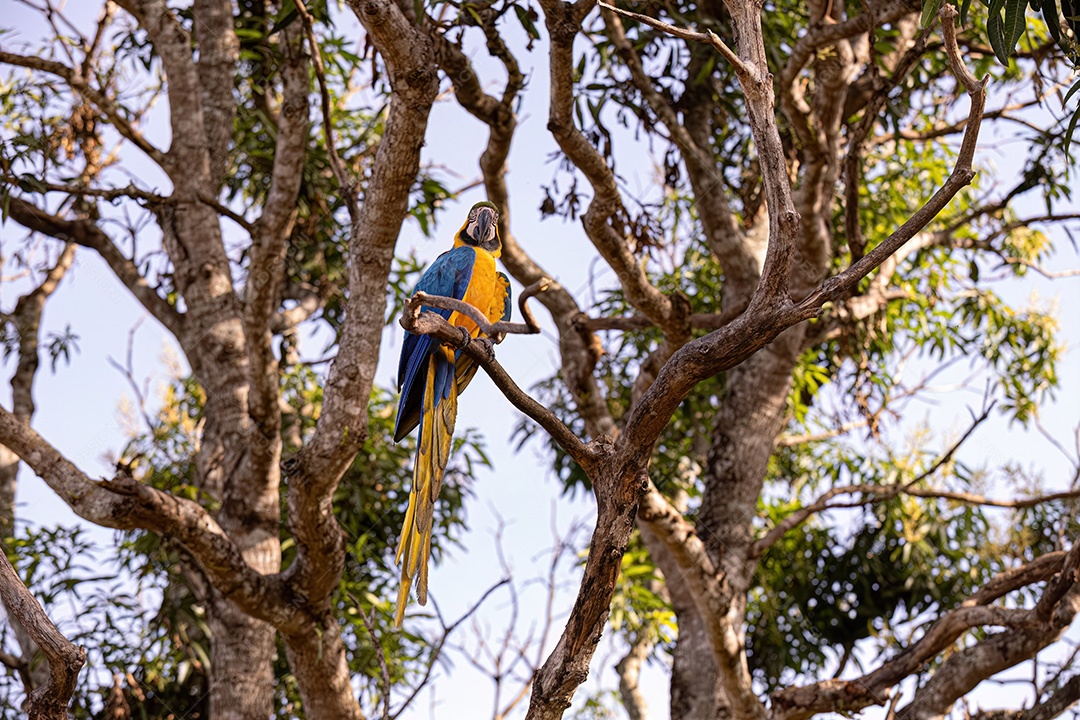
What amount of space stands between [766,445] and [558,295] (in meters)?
1.18

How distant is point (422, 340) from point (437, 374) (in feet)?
0.31

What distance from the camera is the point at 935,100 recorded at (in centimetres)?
600

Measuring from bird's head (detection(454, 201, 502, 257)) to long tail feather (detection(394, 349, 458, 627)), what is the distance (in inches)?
17.2

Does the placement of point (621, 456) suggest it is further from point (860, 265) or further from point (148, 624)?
point (148, 624)

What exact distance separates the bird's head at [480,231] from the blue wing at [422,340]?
0.26 feet

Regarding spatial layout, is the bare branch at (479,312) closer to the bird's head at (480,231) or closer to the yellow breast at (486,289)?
the yellow breast at (486,289)

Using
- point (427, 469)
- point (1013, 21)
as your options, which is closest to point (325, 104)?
point (427, 469)

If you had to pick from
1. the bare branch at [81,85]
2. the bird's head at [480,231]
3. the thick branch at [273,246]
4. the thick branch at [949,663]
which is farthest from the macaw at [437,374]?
the bare branch at [81,85]

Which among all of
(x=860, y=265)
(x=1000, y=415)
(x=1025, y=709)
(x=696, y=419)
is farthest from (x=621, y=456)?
(x=1000, y=415)

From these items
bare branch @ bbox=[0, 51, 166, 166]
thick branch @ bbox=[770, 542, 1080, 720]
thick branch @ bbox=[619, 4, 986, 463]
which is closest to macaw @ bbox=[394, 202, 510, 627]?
thick branch @ bbox=[619, 4, 986, 463]

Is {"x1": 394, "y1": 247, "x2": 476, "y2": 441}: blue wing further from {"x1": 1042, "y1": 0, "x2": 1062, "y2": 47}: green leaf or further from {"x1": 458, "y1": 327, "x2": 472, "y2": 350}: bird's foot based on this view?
{"x1": 1042, "y1": 0, "x2": 1062, "y2": 47}: green leaf

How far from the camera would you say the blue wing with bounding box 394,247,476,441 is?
2.73 meters

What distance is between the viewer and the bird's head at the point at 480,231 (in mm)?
2963

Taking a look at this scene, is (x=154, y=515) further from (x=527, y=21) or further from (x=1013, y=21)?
(x=1013, y=21)
